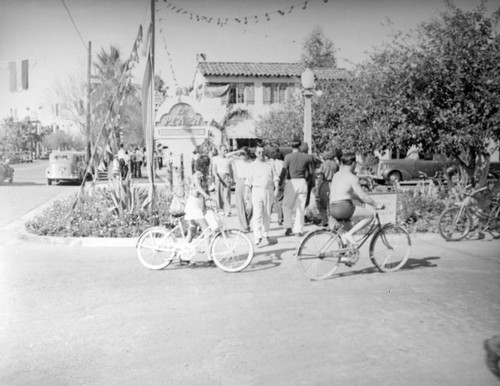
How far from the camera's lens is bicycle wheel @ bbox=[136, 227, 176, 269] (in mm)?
7273

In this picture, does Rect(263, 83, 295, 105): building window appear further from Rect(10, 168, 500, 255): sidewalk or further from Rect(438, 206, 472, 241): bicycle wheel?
Rect(438, 206, 472, 241): bicycle wheel

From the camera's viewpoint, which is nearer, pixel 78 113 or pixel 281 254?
pixel 281 254

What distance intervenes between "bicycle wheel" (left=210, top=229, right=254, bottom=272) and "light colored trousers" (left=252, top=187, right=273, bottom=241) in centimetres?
164

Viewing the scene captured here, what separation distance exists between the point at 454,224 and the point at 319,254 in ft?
12.6

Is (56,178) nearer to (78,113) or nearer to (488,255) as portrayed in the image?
(78,113)

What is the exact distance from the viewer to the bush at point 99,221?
965 centimetres

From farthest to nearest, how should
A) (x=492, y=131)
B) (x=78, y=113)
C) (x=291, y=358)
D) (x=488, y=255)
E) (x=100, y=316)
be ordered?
(x=78, y=113)
(x=492, y=131)
(x=488, y=255)
(x=100, y=316)
(x=291, y=358)

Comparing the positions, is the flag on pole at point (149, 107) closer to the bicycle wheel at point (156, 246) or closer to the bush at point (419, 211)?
the bicycle wheel at point (156, 246)

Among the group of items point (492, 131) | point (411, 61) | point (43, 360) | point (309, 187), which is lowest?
point (43, 360)

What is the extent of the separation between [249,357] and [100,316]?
5.99 ft

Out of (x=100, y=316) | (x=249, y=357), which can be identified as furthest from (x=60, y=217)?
(x=249, y=357)

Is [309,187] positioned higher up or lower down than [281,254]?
higher up

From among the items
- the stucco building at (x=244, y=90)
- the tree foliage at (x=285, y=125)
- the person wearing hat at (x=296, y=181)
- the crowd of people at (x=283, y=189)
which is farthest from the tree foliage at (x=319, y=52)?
the person wearing hat at (x=296, y=181)

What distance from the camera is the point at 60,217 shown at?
10.5 meters
